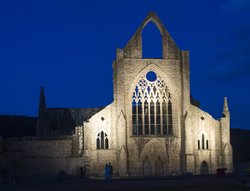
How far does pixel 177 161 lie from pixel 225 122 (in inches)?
246

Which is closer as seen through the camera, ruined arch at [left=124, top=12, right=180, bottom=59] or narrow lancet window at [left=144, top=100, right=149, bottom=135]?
narrow lancet window at [left=144, top=100, right=149, bottom=135]

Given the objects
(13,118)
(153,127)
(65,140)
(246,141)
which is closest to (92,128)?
(65,140)

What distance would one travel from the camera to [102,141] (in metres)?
50.7

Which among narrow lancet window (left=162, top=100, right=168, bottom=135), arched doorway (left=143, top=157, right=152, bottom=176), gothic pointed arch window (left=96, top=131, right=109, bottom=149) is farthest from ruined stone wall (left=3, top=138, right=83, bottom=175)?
narrow lancet window (left=162, top=100, right=168, bottom=135)

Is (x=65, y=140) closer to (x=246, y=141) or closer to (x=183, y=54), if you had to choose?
(x=183, y=54)

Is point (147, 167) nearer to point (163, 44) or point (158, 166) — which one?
point (158, 166)

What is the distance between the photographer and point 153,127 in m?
52.0

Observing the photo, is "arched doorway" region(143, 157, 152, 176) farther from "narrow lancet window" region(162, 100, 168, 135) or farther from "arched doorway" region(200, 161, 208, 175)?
"arched doorway" region(200, 161, 208, 175)

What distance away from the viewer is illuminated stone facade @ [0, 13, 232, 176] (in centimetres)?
5019

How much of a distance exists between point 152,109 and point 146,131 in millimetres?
2202

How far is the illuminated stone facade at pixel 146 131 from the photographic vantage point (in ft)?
165

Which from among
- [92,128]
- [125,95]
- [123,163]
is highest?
[125,95]

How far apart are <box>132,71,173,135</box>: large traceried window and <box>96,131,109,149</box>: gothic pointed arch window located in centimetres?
283

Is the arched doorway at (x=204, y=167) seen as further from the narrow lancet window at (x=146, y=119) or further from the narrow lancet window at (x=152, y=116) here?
the narrow lancet window at (x=146, y=119)
